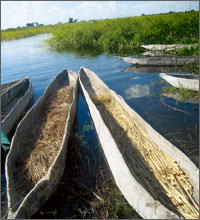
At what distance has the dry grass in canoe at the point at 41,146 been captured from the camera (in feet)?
11.1

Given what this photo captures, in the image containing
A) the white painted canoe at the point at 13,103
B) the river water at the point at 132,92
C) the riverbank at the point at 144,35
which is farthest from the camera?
the riverbank at the point at 144,35

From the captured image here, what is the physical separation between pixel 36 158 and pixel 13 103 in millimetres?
4593

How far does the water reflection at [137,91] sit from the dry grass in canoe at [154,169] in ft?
7.40

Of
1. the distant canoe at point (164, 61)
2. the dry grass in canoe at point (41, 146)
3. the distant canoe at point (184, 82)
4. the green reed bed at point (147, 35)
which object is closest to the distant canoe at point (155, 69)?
the distant canoe at point (164, 61)

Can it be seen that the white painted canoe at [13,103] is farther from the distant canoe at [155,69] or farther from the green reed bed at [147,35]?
the green reed bed at [147,35]

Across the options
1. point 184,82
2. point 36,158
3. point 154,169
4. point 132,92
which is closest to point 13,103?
point 36,158

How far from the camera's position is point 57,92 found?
752 cm

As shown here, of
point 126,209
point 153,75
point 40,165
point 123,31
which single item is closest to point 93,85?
point 153,75

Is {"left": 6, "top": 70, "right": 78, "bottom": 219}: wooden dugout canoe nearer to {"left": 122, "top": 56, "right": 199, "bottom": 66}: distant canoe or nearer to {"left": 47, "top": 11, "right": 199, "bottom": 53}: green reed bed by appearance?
{"left": 122, "top": 56, "right": 199, "bottom": 66}: distant canoe

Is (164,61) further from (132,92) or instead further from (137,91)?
(132,92)

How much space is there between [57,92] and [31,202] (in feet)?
17.4

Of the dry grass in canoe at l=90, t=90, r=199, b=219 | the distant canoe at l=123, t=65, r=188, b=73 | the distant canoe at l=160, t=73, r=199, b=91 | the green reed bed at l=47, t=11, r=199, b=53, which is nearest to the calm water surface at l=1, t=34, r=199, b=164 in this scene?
the distant canoe at l=123, t=65, r=188, b=73

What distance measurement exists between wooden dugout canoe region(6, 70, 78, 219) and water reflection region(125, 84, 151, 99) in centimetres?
290

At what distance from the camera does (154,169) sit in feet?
11.6
